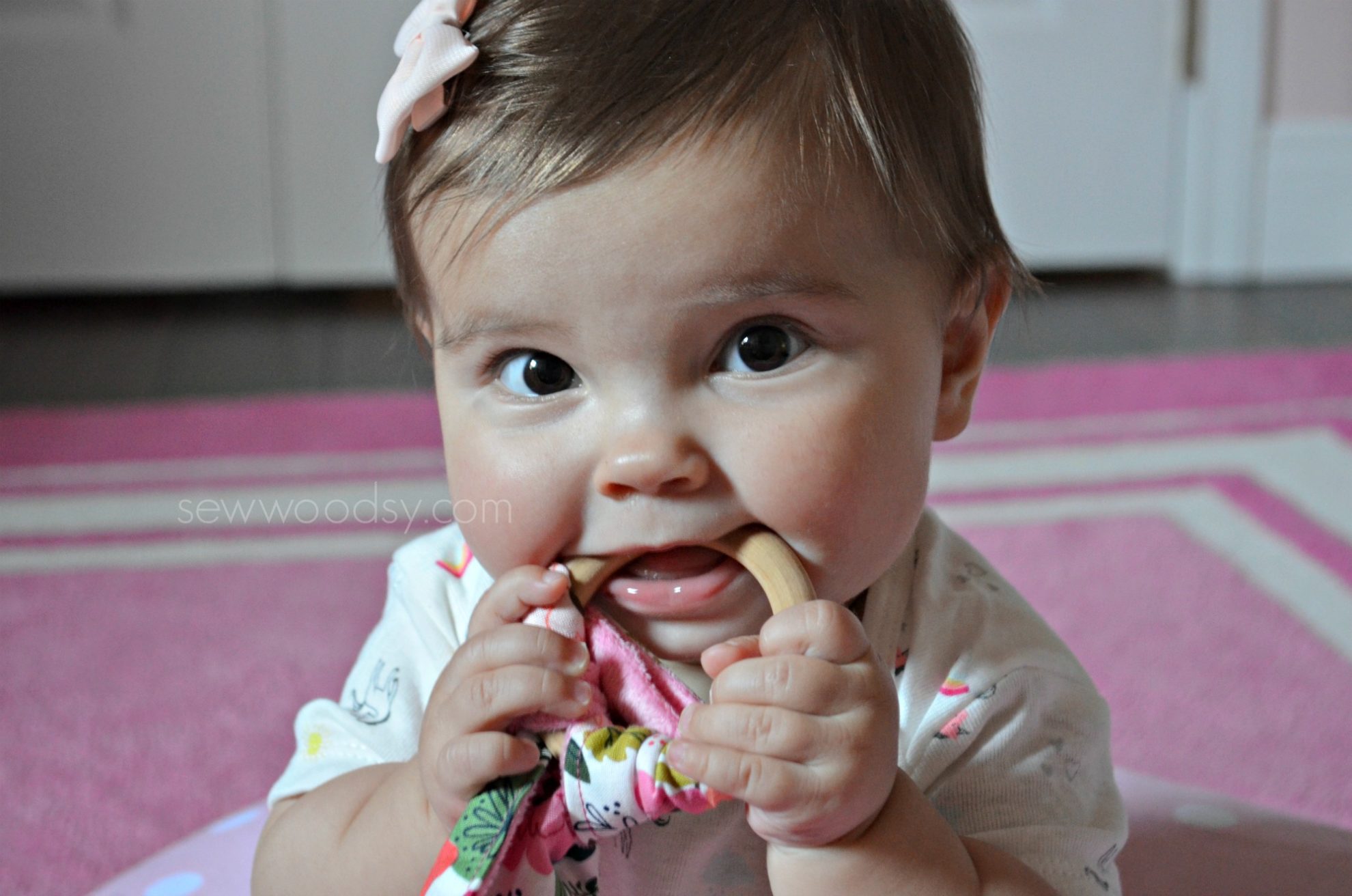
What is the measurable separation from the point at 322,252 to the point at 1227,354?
3.69 feet

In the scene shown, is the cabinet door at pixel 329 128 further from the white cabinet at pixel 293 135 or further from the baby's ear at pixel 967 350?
the baby's ear at pixel 967 350

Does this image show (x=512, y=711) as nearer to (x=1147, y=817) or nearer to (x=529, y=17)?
(x=529, y=17)

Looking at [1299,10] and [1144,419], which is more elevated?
[1299,10]

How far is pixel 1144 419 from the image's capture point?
152cm

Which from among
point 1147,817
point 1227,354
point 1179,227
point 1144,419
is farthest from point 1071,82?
point 1147,817

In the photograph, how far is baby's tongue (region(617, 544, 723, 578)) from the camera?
1.69 ft

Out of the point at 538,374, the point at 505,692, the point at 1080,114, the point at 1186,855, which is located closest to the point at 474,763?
the point at 505,692

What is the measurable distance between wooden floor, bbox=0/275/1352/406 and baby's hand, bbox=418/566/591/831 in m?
1.06

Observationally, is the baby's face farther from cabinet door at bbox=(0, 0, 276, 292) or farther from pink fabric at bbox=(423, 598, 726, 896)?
cabinet door at bbox=(0, 0, 276, 292)

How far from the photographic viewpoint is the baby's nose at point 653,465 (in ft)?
1.56

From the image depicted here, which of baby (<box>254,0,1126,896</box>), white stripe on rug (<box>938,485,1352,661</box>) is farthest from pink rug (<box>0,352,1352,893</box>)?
baby (<box>254,0,1126,896</box>)

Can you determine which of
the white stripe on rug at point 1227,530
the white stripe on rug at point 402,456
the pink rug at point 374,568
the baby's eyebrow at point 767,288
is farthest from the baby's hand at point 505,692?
the white stripe on rug at point 402,456

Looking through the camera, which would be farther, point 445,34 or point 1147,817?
point 1147,817

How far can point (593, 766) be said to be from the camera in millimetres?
487
